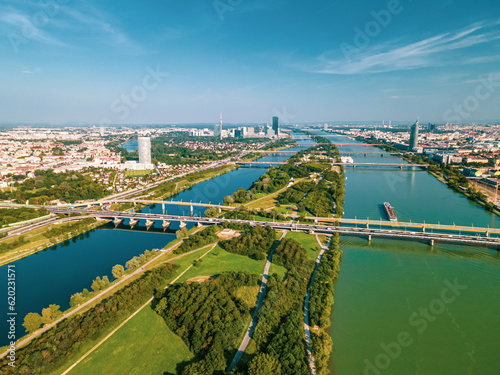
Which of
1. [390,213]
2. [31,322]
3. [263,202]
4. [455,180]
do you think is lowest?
[31,322]

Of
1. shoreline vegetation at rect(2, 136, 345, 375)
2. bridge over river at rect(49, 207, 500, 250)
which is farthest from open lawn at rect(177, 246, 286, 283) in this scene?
bridge over river at rect(49, 207, 500, 250)

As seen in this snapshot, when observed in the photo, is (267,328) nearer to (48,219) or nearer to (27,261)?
(27,261)

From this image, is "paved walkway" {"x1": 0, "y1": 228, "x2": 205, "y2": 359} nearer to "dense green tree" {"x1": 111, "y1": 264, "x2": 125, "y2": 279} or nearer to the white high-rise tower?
"dense green tree" {"x1": 111, "y1": 264, "x2": 125, "y2": 279}

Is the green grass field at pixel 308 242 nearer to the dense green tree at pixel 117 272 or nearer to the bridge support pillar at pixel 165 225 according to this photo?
the bridge support pillar at pixel 165 225

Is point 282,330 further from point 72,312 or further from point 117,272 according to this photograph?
point 117,272

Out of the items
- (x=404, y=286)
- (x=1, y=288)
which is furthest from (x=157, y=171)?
(x=404, y=286)

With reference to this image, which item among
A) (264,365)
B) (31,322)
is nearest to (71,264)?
(31,322)
